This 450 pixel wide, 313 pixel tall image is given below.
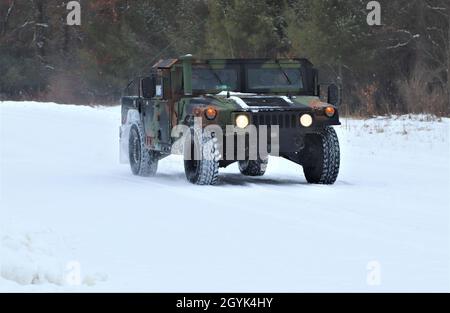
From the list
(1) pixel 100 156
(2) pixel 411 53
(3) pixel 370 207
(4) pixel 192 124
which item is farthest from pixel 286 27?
(3) pixel 370 207

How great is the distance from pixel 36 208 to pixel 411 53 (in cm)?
2761

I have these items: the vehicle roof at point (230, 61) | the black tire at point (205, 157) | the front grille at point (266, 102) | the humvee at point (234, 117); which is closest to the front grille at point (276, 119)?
the humvee at point (234, 117)

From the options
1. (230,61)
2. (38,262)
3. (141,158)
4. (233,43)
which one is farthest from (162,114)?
(233,43)

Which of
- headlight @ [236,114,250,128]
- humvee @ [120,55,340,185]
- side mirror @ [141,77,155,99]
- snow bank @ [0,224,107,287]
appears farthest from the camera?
side mirror @ [141,77,155,99]

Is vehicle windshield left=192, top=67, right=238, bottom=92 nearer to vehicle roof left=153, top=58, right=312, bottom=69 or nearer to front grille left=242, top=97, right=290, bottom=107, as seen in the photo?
vehicle roof left=153, top=58, right=312, bottom=69

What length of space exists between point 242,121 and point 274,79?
5.00 ft

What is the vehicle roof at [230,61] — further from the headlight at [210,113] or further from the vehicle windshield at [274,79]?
the headlight at [210,113]

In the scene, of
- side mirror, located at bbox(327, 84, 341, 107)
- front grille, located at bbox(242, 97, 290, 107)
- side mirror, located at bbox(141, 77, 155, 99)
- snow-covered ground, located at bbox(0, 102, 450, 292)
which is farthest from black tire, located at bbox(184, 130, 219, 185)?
side mirror, located at bbox(327, 84, 341, 107)

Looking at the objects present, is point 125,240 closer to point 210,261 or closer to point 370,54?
point 210,261

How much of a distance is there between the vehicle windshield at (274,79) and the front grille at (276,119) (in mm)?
1104

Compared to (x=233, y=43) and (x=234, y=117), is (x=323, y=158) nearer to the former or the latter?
(x=234, y=117)

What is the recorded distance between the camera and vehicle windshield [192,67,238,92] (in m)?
13.3

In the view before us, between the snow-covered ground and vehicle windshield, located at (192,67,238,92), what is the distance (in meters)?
1.13

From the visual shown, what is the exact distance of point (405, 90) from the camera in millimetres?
27078
